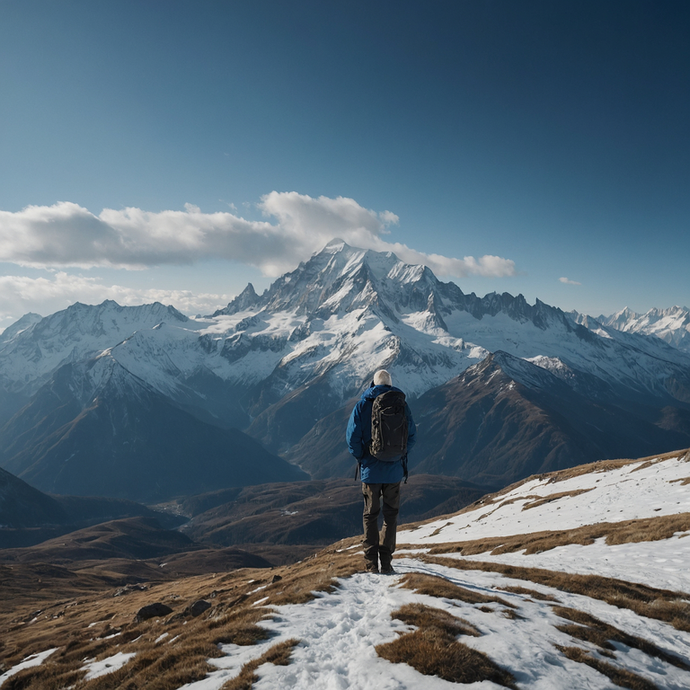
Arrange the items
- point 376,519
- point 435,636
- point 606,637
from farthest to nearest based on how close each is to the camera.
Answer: point 376,519 → point 606,637 → point 435,636

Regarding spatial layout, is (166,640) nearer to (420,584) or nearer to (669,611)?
(420,584)

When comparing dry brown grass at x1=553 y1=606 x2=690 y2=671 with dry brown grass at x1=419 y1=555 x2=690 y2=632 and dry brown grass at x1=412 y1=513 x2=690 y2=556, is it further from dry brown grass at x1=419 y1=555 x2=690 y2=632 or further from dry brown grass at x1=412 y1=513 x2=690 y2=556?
dry brown grass at x1=412 y1=513 x2=690 y2=556

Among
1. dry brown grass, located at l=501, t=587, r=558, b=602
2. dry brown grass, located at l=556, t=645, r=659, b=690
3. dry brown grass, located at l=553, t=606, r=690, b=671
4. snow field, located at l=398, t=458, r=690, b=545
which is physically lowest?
snow field, located at l=398, t=458, r=690, b=545

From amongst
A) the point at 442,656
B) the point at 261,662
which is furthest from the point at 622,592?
the point at 261,662

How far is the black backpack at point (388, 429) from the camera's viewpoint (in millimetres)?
16391

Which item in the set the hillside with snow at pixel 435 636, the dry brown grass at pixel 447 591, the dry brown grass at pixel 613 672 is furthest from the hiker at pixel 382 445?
the dry brown grass at pixel 613 672

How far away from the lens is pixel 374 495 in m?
17.4

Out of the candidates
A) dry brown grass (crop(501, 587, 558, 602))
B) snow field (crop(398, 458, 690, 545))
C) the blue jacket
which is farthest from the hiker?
snow field (crop(398, 458, 690, 545))

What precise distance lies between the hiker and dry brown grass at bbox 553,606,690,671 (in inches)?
266

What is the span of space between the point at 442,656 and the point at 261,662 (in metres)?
4.28

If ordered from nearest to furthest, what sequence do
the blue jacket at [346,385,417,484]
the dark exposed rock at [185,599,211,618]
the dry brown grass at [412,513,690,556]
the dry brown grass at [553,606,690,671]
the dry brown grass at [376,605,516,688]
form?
the dry brown grass at [376,605,516,688] < the dry brown grass at [553,606,690,671] < the blue jacket at [346,385,417,484] < the dark exposed rock at [185,599,211,618] < the dry brown grass at [412,513,690,556]

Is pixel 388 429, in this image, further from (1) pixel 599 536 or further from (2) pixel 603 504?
(2) pixel 603 504

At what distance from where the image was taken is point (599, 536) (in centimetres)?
2914

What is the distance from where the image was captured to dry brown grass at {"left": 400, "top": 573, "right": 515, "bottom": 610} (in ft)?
47.3
